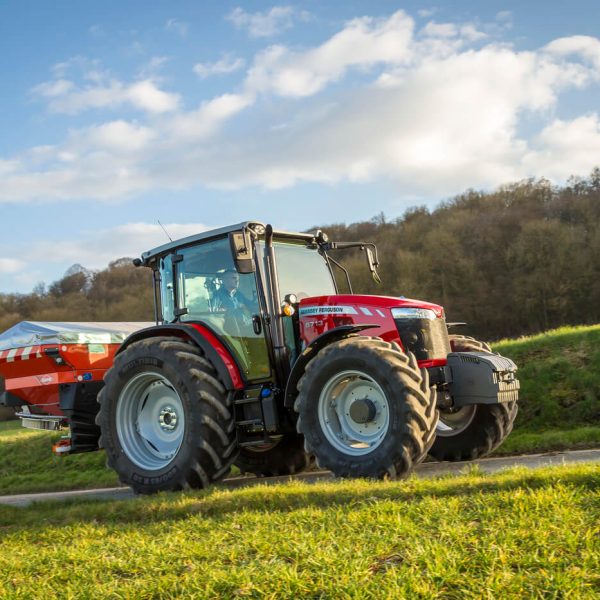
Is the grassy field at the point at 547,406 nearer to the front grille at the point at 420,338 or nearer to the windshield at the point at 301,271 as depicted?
the front grille at the point at 420,338

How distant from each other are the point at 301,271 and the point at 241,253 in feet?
3.65

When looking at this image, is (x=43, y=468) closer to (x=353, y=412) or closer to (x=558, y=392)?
(x=558, y=392)

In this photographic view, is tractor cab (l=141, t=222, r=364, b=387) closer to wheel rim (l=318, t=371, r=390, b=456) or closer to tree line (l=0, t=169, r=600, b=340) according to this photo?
wheel rim (l=318, t=371, r=390, b=456)

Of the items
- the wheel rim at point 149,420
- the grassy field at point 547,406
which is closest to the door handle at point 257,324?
the wheel rim at point 149,420

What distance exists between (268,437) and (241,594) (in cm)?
376

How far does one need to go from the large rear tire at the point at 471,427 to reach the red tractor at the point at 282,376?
0.6 inches

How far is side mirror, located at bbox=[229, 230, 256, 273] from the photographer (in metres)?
7.18

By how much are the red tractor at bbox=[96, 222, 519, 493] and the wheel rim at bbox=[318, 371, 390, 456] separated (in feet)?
0.04

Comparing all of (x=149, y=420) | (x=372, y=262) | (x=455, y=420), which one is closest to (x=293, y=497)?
(x=149, y=420)

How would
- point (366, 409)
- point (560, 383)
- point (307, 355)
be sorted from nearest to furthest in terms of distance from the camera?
1. point (366, 409)
2. point (307, 355)
3. point (560, 383)

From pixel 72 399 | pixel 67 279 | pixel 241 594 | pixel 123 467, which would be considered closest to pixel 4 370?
pixel 72 399

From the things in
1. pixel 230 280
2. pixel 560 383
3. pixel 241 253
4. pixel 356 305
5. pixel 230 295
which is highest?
pixel 241 253

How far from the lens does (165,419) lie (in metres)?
7.90

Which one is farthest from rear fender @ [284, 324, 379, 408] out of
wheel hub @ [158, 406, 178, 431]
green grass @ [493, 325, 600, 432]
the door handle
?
green grass @ [493, 325, 600, 432]
